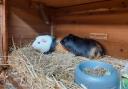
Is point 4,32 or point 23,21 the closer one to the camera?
point 4,32

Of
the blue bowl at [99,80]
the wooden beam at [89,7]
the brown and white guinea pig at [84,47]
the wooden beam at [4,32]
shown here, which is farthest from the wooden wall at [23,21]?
the blue bowl at [99,80]

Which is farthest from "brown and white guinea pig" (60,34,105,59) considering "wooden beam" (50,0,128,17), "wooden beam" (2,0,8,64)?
"wooden beam" (2,0,8,64)

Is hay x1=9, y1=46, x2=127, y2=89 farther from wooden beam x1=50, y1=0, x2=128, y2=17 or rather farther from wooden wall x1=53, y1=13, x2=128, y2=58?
wooden beam x1=50, y1=0, x2=128, y2=17

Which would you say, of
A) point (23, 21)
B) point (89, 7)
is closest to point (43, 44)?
point (23, 21)

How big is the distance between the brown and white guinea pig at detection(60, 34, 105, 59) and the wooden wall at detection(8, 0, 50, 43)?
320mm

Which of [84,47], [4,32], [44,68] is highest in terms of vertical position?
[4,32]

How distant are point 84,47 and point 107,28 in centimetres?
22

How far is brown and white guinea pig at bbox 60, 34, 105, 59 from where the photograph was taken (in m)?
1.28

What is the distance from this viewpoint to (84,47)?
4.31 ft

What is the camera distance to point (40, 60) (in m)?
1.18

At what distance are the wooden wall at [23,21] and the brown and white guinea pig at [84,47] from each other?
1.05 ft

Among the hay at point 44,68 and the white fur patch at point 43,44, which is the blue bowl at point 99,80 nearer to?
the hay at point 44,68

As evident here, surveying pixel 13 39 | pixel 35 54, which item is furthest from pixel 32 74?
pixel 13 39

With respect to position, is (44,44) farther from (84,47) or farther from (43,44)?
(84,47)
